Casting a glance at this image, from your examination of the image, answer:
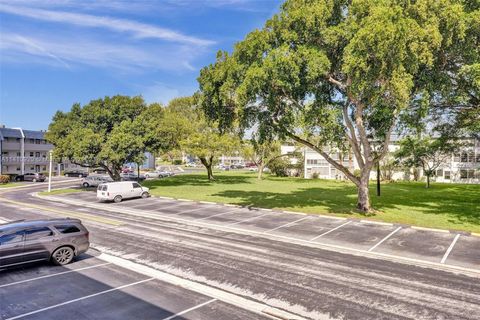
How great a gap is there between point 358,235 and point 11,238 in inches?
596

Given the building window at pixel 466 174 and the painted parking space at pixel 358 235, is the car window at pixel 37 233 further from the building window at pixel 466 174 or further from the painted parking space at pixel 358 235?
the building window at pixel 466 174

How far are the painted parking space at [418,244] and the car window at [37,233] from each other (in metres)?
13.3

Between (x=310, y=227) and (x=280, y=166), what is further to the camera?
Result: (x=280, y=166)

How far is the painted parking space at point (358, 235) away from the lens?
632 inches

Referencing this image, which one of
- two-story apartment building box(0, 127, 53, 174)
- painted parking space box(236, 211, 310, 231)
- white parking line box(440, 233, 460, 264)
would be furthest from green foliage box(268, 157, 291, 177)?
white parking line box(440, 233, 460, 264)

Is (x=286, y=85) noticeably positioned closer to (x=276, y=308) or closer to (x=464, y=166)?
(x=276, y=308)

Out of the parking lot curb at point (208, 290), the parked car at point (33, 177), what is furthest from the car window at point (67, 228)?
the parked car at point (33, 177)

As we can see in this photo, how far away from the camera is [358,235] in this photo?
17625mm

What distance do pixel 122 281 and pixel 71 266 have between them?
2871 mm

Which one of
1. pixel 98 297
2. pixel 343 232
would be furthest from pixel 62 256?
pixel 343 232

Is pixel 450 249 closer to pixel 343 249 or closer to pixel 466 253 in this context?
pixel 466 253

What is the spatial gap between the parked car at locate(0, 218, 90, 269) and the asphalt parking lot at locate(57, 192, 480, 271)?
853 cm

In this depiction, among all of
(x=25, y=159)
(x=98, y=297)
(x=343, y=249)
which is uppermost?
(x=25, y=159)

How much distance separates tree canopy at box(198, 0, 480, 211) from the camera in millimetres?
17766
